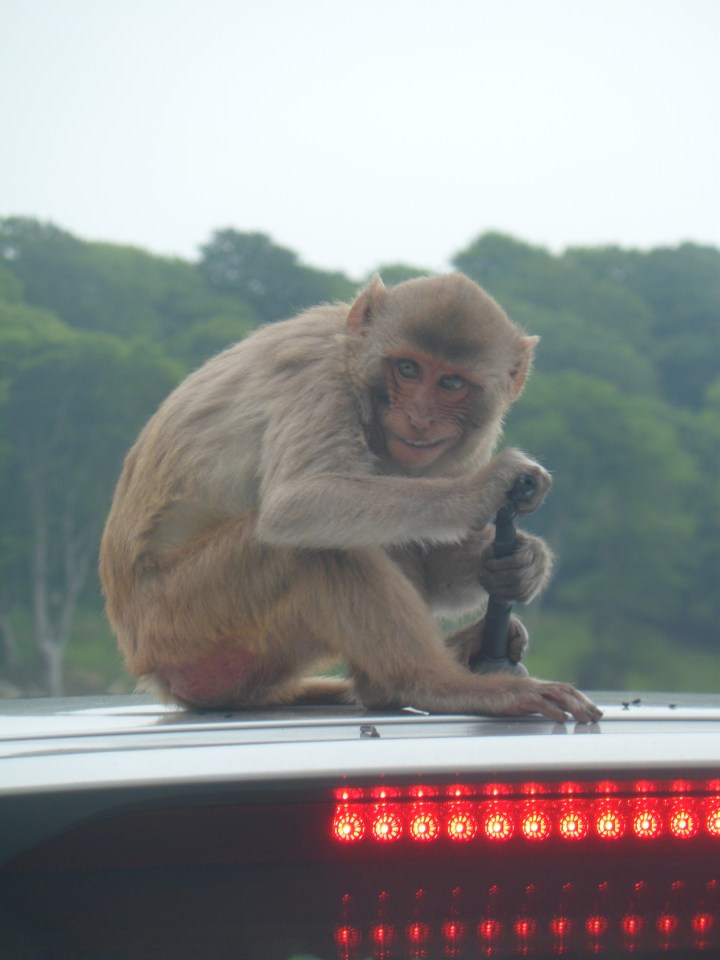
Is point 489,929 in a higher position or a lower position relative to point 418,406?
lower

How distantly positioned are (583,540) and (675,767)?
37.9 m

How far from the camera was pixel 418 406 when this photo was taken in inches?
162

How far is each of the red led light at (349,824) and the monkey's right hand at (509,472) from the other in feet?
6.35

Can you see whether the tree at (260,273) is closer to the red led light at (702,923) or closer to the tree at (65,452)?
the tree at (65,452)

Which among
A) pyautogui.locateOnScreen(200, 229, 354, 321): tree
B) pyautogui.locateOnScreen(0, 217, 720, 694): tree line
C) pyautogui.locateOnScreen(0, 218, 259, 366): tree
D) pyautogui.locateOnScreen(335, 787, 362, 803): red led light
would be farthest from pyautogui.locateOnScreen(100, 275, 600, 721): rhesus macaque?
pyautogui.locateOnScreen(200, 229, 354, 321): tree

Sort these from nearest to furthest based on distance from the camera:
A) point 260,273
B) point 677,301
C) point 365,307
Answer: point 365,307, point 260,273, point 677,301

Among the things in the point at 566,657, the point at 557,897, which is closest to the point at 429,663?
the point at 557,897

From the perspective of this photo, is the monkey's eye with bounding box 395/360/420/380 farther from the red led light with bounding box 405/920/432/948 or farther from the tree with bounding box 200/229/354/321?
the tree with bounding box 200/229/354/321

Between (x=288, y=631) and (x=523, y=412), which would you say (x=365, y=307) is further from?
(x=523, y=412)

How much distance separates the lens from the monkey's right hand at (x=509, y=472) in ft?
12.0

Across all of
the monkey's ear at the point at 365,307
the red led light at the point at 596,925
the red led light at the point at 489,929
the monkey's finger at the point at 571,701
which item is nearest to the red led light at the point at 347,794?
the red led light at the point at 489,929

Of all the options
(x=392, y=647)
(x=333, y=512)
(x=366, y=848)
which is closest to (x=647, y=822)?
(x=366, y=848)

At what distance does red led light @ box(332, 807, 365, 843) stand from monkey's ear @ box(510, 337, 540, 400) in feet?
9.14

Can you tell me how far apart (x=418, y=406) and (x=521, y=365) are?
1.77 feet
